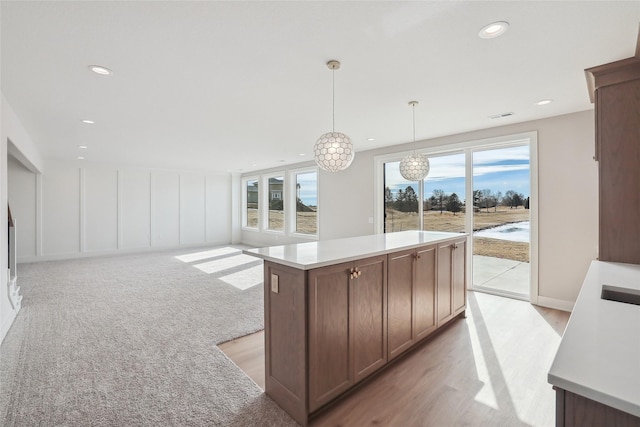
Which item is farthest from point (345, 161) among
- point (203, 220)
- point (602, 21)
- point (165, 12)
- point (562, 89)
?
point (203, 220)

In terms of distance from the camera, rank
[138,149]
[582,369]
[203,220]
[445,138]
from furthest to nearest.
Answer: [203,220]
[138,149]
[445,138]
[582,369]

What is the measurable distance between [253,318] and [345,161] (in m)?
2.17

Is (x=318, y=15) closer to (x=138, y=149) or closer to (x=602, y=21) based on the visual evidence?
(x=602, y=21)

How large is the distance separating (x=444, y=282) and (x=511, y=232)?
2.00 meters

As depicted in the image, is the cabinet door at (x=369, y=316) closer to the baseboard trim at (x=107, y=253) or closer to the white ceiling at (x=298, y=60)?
the white ceiling at (x=298, y=60)

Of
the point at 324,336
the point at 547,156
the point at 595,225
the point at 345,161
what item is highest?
the point at 547,156

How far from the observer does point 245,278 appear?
5246mm

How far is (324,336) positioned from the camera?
6.17ft

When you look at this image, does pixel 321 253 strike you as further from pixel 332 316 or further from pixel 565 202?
pixel 565 202

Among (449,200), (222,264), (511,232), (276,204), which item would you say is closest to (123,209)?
(222,264)

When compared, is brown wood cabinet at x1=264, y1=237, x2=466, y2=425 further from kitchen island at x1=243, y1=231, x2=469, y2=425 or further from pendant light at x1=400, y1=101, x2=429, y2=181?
A: pendant light at x1=400, y1=101, x2=429, y2=181

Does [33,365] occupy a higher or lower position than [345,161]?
lower

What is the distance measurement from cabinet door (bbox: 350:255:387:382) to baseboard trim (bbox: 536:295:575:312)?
9.50 feet

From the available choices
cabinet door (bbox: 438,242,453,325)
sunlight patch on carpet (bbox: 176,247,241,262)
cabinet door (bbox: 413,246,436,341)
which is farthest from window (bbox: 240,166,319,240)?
cabinet door (bbox: 413,246,436,341)
